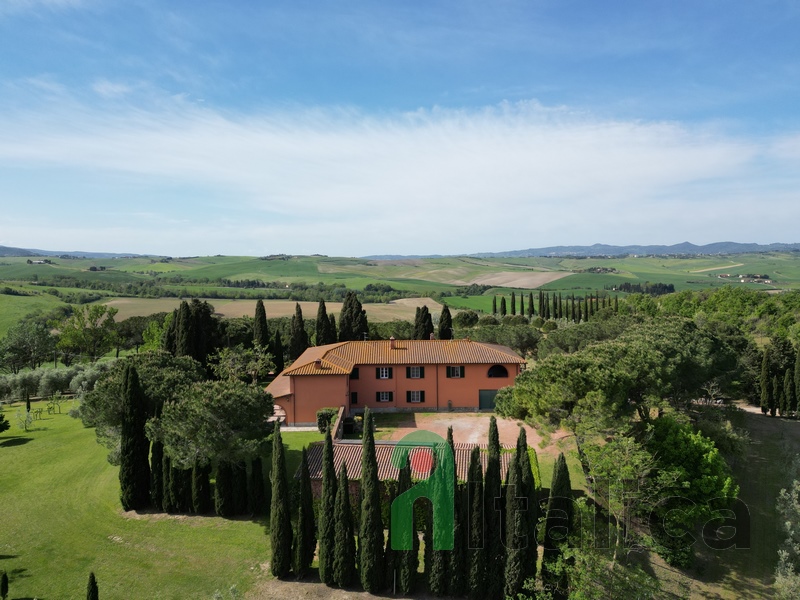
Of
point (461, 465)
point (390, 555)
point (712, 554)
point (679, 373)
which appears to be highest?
point (679, 373)

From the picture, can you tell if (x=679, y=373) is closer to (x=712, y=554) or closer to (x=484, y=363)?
(x=712, y=554)

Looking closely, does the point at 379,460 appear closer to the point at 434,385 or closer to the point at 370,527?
the point at 370,527

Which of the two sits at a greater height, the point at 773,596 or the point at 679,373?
the point at 679,373

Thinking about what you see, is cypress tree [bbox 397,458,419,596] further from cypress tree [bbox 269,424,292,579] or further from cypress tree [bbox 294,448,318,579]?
cypress tree [bbox 269,424,292,579]

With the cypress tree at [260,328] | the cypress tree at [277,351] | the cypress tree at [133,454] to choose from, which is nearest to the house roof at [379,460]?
the cypress tree at [133,454]

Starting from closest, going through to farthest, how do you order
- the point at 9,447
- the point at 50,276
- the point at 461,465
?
the point at 461,465
the point at 9,447
the point at 50,276

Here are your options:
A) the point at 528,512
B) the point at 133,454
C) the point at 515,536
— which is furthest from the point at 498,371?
the point at 133,454

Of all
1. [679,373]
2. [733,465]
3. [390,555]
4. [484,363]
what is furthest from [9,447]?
[733,465]
